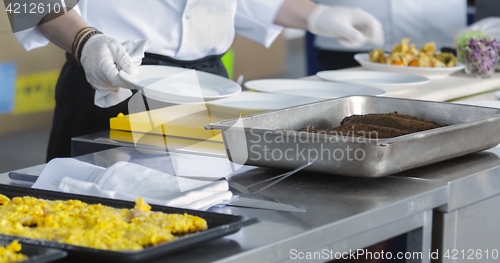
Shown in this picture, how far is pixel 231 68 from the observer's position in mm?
5137

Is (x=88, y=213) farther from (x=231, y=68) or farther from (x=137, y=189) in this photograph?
(x=231, y=68)

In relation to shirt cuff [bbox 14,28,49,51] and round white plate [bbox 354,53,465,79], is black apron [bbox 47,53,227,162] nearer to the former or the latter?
shirt cuff [bbox 14,28,49,51]

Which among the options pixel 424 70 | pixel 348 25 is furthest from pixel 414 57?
pixel 348 25

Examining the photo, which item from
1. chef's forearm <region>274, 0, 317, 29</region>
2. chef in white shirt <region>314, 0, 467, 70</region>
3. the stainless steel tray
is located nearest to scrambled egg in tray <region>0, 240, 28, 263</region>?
the stainless steel tray

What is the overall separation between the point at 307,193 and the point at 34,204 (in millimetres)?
399

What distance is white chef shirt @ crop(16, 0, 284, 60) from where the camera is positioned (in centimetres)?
199

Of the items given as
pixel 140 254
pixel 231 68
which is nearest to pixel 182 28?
pixel 140 254

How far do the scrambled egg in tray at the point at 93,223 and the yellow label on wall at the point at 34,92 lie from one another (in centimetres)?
316

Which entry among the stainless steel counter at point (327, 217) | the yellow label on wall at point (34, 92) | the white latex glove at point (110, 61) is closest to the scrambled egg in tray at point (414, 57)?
the white latex glove at point (110, 61)

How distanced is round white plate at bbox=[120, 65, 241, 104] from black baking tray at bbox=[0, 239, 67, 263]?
658 millimetres

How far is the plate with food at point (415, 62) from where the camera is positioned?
86.8 inches

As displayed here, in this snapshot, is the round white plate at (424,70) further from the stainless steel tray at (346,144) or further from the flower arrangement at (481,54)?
the stainless steel tray at (346,144)

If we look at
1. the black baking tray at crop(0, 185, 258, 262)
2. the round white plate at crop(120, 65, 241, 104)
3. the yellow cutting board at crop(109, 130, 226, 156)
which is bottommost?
the yellow cutting board at crop(109, 130, 226, 156)

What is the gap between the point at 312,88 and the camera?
190 cm
